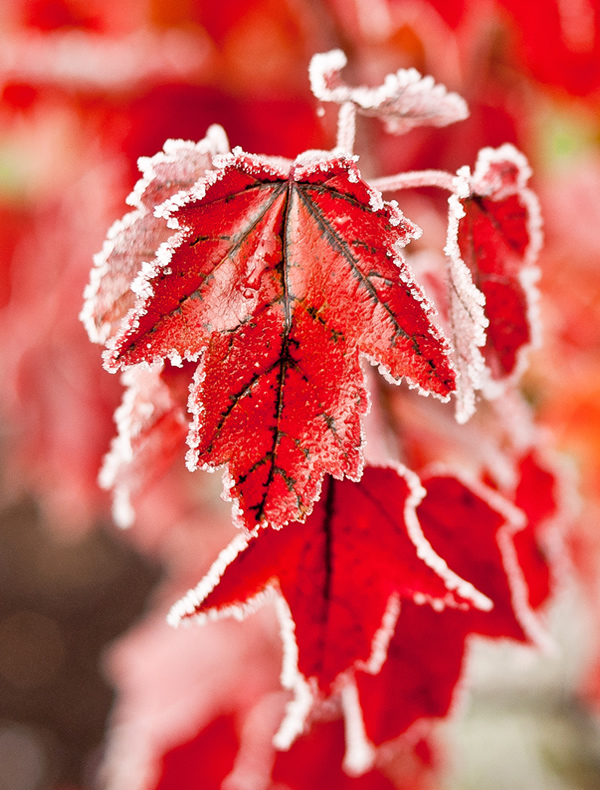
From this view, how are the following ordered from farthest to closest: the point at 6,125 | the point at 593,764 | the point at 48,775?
the point at 48,775, the point at 593,764, the point at 6,125

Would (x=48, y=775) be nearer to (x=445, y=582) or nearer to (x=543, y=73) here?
(x=445, y=582)

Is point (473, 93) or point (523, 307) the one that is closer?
point (523, 307)

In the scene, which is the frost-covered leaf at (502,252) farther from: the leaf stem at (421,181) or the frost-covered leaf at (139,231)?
the frost-covered leaf at (139,231)

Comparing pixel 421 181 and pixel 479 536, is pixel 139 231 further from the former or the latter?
pixel 479 536

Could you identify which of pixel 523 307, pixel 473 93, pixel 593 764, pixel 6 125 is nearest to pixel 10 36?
pixel 6 125

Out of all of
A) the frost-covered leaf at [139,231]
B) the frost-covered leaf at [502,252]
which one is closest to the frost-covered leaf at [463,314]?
the frost-covered leaf at [502,252]

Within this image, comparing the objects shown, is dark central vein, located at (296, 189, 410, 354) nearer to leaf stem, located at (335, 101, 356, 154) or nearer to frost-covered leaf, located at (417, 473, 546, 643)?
leaf stem, located at (335, 101, 356, 154)

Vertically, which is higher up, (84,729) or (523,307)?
(523,307)
